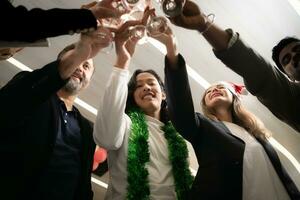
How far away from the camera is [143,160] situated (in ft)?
5.04

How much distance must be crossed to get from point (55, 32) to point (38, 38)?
0.06 m

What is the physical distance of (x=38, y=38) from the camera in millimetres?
1013

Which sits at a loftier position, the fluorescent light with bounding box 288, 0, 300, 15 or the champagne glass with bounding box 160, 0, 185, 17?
the fluorescent light with bounding box 288, 0, 300, 15

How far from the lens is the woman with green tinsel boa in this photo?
146 cm

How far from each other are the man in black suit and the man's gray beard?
0.85 feet

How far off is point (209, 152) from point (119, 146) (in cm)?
43

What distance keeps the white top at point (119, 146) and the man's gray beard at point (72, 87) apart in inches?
14.6

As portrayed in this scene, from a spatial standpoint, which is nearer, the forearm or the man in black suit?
the man in black suit

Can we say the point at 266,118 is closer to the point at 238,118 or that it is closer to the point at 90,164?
the point at 238,118

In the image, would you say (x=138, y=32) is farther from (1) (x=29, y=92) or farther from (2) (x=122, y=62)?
(1) (x=29, y=92)

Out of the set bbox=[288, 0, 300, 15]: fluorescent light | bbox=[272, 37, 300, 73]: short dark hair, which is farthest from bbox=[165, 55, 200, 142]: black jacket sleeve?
bbox=[288, 0, 300, 15]: fluorescent light

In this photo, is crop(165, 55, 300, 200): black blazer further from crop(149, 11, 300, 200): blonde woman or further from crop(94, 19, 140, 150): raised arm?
crop(94, 19, 140, 150): raised arm

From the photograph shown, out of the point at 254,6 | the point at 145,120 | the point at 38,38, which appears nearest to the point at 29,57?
the point at 145,120

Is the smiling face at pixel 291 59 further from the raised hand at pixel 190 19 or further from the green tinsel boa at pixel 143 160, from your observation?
the green tinsel boa at pixel 143 160
